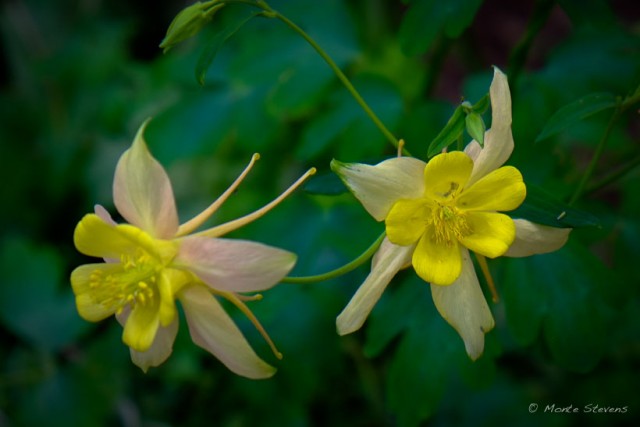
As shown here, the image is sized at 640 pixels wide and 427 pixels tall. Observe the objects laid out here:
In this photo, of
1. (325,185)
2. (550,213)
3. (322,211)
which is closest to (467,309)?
(550,213)

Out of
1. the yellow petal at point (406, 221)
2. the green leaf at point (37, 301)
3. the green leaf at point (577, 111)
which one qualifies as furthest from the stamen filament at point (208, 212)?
the green leaf at point (37, 301)

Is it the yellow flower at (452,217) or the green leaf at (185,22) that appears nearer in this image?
the yellow flower at (452,217)

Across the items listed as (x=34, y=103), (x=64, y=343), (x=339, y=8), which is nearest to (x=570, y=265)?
(x=339, y=8)

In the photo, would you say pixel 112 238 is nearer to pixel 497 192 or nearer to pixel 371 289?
pixel 371 289

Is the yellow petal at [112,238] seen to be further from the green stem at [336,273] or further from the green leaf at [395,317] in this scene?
the green leaf at [395,317]

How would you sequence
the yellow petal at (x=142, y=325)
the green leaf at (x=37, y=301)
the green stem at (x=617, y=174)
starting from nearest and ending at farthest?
the yellow petal at (x=142, y=325) < the green stem at (x=617, y=174) < the green leaf at (x=37, y=301)

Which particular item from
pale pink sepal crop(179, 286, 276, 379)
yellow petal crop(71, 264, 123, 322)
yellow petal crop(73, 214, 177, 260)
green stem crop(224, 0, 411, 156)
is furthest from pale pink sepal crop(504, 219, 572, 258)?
yellow petal crop(71, 264, 123, 322)

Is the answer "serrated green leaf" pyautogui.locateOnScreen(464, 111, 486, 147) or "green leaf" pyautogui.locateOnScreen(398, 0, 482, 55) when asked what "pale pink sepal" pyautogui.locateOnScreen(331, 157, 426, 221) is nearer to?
"serrated green leaf" pyautogui.locateOnScreen(464, 111, 486, 147)
